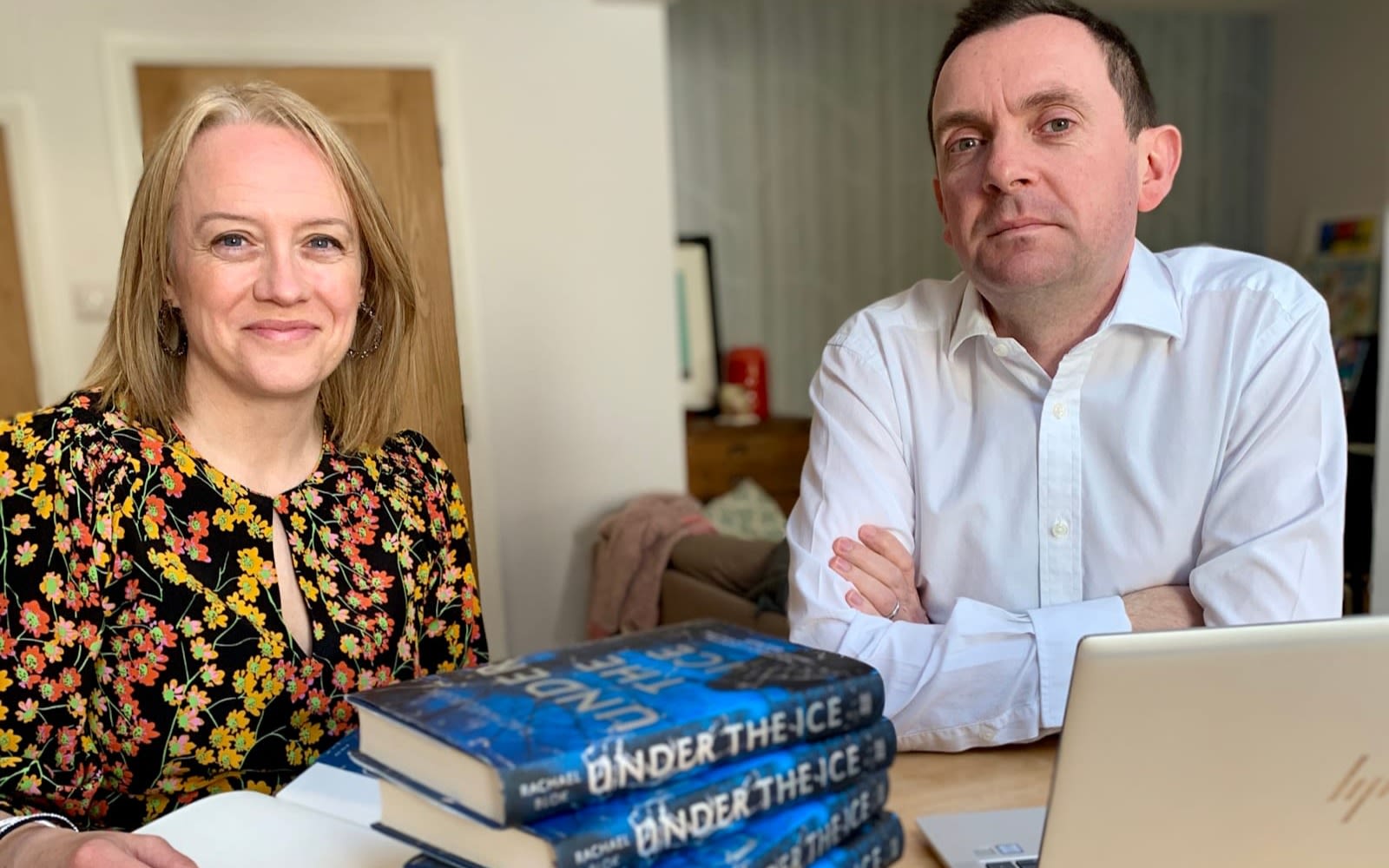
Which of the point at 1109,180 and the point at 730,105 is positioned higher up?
the point at 730,105

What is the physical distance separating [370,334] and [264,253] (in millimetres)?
151

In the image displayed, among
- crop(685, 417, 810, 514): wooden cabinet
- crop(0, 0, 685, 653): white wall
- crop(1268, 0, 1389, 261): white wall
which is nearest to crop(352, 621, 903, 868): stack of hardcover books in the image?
crop(0, 0, 685, 653): white wall

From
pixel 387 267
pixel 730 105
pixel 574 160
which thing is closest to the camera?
pixel 387 267

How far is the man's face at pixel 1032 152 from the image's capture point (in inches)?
43.4

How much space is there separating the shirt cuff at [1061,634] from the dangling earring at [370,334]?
684 millimetres

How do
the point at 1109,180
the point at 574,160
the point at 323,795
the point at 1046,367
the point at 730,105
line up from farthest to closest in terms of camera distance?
the point at 730,105 < the point at 574,160 < the point at 1046,367 < the point at 1109,180 < the point at 323,795

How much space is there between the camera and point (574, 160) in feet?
10.3

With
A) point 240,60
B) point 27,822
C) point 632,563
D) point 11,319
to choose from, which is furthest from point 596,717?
point 11,319

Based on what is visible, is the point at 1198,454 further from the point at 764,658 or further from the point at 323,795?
the point at 323,795

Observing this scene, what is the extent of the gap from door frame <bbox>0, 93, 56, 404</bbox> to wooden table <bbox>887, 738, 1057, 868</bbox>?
2579 mm

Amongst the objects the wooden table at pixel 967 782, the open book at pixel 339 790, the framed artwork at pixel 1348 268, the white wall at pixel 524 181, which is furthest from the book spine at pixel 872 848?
the framed artwork at pixel 1348 268

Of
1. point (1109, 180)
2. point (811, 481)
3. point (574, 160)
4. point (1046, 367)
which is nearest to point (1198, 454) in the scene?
point (1046, 367)

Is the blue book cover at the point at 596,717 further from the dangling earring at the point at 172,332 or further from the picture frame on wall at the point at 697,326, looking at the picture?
the picture frame on wall at the point at 697,326

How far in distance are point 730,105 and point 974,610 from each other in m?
3.80
